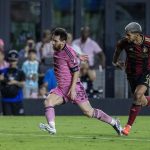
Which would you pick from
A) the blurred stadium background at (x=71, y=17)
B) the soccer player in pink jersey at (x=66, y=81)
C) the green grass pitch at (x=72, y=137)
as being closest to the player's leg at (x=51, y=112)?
the soccer player in pink jersey at (x=66, y=81)

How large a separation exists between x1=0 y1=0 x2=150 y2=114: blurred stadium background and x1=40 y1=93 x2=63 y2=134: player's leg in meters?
10.8

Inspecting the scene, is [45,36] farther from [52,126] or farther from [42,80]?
[52,126]

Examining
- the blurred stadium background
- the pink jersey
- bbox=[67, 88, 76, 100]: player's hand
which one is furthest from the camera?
the blurred stadium background

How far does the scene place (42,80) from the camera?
2142cm

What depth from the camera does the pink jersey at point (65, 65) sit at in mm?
13438

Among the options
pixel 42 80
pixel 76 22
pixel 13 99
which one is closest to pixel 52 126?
pixel 13 99

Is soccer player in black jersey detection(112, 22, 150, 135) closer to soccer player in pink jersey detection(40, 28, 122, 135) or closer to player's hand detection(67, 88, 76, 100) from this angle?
soccer player in pink jersey detection(40, 28, 122, 135)

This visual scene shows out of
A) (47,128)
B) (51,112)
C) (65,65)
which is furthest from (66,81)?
(47,128)

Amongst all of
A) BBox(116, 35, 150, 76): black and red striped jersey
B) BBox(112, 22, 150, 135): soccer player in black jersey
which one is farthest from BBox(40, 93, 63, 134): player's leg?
BBox(116, 35, 150, 76): black and red striped jersey

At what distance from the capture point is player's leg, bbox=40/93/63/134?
13.1 meters

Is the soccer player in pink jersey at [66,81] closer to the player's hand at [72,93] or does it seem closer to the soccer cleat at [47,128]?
the player's hand at [72,93]

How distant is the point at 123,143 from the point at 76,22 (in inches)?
503

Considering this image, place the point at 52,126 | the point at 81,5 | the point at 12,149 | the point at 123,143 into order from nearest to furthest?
the point at 12,149 < the point at 123,143 < the point at 52,126 < the point at 81,5

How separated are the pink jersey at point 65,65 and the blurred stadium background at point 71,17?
1061 centimetres
